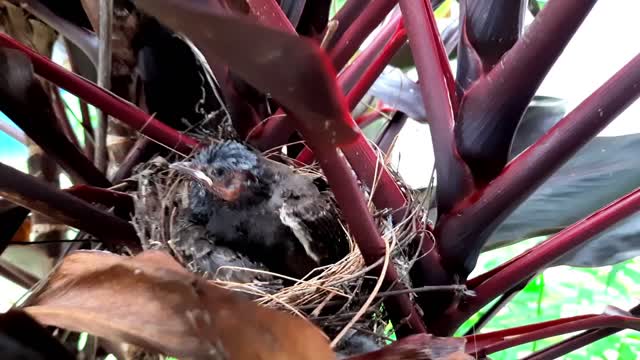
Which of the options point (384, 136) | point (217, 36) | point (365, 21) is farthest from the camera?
point (384, 136)

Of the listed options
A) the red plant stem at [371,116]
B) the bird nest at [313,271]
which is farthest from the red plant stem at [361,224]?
the red plant stem at [371,116]

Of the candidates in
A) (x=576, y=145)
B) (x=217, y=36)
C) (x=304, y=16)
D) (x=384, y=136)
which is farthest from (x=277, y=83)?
(x=384, y=136)

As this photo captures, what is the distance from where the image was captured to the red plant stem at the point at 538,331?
0.46 meters

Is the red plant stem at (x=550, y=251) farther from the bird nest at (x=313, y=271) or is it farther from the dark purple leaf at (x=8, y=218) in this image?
the dark purple leaf at (x=8, y=218)

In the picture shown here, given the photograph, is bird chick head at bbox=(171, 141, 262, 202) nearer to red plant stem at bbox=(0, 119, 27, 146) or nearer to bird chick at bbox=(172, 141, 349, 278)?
bird chick at bbox=(172, 141, 349, 278)

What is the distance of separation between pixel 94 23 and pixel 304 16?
0.18m

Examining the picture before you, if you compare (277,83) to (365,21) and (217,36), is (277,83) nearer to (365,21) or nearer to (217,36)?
(217,36)

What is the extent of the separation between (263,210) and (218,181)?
0.05 metres

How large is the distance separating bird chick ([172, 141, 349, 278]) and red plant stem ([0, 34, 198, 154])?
0.21ft

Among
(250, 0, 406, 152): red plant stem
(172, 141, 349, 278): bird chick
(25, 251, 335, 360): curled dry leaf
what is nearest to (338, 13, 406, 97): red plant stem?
(250, 0, 406, 152): red plant stem

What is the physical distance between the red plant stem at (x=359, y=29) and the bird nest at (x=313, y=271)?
4.5 inches

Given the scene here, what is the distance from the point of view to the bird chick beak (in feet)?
1.95

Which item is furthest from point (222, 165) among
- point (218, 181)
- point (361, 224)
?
point (361, 224)

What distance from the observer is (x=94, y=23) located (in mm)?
557
